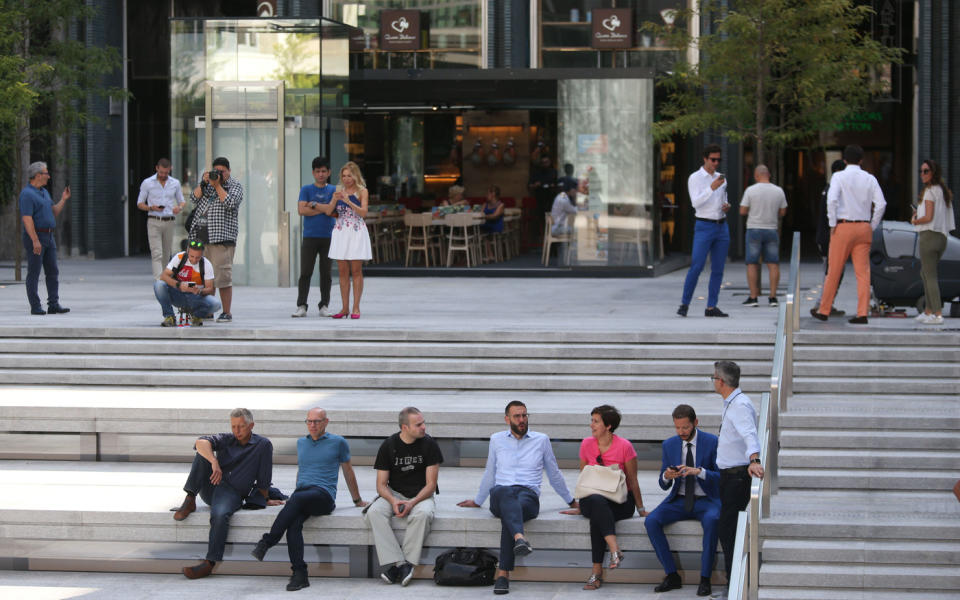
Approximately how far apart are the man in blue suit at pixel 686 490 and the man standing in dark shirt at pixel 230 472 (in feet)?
9.71

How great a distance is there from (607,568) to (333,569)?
206 centimetres

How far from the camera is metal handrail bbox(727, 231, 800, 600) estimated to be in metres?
8.05

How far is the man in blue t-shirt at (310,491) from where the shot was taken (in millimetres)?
10125

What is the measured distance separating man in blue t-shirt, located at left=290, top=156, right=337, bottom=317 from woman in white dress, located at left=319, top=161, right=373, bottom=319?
8.1 inches

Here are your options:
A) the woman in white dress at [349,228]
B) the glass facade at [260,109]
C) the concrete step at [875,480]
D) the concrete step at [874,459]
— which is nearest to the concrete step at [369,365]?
the woman in white dress at [349,228]

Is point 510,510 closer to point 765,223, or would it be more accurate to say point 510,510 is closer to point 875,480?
point 875,480

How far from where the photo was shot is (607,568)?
32.7ft

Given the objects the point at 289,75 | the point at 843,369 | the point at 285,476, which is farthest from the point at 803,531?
the point at 289,75

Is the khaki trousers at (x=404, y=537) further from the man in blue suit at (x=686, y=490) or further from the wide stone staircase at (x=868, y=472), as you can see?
the wide stone staircase at (x=868, y=472)

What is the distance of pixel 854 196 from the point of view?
45.8ft

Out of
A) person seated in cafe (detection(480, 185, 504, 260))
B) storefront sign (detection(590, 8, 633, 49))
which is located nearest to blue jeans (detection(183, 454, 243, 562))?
person seated in cafe (detection(480, 185, 504, 260))

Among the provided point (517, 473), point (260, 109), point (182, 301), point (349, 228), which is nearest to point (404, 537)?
point (517, 473)

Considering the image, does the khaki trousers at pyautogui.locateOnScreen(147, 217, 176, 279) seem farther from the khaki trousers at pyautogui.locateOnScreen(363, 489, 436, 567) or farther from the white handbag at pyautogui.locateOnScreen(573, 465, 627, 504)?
the white handbag at pyautogui.locateOnScreen(573, 465, 627, 504)

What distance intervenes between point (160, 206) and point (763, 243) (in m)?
8.24
